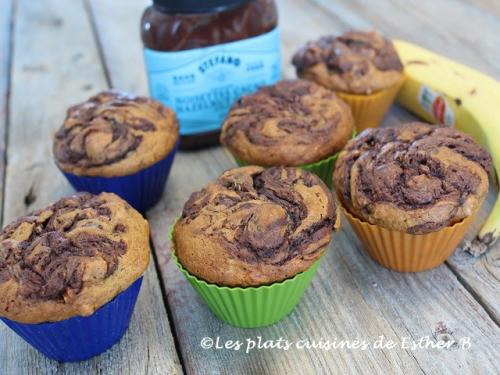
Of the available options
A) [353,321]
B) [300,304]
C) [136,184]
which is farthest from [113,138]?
[353,321]

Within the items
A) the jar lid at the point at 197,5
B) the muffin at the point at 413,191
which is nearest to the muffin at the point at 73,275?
the muffin at the point at 413,191

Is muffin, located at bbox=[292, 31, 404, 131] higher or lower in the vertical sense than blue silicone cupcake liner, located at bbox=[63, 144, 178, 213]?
higher

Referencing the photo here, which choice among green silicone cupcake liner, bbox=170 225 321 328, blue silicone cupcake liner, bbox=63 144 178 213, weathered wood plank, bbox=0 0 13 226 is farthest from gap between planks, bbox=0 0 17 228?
green silicone cupcake liner, bbox=170 225 321 328

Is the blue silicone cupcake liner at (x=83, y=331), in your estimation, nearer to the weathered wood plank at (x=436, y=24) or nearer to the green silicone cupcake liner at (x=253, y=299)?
the green silicone cupcake liner at (x=253, y=299)

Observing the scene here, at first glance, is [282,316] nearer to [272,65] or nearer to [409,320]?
[409,320]

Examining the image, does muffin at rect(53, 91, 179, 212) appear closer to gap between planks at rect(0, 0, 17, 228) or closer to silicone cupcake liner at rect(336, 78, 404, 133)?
gap between planks at rect(0, 0, 17, 228)

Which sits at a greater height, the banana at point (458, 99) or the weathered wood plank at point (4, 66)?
the banana at point (458, 99)
